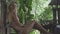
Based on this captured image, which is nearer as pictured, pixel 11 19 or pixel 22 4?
pixel 11 19

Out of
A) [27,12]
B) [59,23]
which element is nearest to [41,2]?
[27,12]

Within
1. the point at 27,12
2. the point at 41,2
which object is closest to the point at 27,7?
the point at 27,12

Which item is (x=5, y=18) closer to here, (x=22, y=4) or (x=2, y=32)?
(x=2, y=32)

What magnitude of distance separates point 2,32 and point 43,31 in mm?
294

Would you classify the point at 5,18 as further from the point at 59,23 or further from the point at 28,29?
the point at 59,23

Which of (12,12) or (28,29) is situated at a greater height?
(12,12)

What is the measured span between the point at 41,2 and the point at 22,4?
8.28ft

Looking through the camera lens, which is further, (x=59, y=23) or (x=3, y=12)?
(x=59, y=23)

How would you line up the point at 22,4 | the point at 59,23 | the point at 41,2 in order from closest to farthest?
the point at 59,23 → the point at 22,4 → the point at 41,2

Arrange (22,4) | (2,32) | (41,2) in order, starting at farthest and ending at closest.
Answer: (41,2), (22,4), (2,32)

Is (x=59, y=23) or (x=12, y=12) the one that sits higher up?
(x=12, y=12)

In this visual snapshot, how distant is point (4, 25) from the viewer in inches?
48.5

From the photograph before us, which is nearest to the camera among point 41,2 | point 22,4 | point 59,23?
point 59,23

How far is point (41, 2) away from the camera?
6633mm
